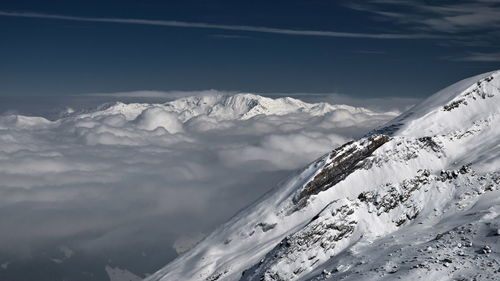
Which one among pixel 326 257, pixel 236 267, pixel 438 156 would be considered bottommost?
pixel 236 267

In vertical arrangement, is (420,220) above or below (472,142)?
below

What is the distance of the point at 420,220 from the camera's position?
500 feet

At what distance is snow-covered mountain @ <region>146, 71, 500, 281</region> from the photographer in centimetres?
7438

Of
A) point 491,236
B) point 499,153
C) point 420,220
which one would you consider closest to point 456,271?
point 491,236

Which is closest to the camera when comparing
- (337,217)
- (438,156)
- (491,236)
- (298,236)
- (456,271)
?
(456,271)

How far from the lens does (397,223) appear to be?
153500mm

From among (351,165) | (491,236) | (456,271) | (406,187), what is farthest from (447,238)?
(351,165)

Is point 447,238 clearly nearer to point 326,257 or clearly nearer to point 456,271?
point 456,271

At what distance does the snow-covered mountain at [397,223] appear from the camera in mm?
74375

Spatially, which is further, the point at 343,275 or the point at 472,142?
the point at 472,142

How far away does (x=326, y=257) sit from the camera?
136 metres

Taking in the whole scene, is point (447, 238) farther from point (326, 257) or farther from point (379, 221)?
point (379, 221)

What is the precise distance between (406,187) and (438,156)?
2760 cm

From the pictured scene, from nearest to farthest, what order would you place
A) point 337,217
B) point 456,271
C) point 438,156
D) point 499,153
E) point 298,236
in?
point 456,271, point 298,236, point 337,217, point 499,153, point 438,156
